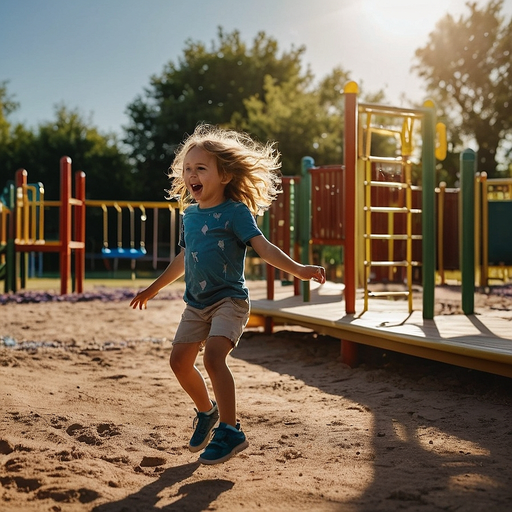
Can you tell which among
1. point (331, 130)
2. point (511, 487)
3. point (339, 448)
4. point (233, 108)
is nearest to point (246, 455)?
point (339, 448)

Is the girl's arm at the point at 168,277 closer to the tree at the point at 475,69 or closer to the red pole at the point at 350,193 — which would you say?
the red pole at the point at 350,193

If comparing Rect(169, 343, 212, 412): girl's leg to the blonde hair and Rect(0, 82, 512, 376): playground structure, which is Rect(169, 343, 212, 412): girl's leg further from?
Rect(0, 82, 512, 376): playground structure


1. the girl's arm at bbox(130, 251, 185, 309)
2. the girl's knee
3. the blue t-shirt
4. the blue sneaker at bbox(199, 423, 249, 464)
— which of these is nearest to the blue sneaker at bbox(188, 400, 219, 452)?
the blue sneaker at bbox(199, 423, 249, 464)

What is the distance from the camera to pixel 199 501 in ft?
8.92

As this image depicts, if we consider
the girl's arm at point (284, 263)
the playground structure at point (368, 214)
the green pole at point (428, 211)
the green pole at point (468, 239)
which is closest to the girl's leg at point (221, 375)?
the girl's arm at point (284, 263)

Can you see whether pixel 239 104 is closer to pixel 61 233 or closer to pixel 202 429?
pixel 61 233

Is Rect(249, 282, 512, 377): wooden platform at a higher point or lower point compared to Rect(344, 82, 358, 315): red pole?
lower

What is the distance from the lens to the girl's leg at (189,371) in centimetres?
337

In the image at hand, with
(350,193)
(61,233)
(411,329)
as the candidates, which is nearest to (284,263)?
(411,329)

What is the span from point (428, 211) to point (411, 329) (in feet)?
5.09

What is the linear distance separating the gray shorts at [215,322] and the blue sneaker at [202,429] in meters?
0.34

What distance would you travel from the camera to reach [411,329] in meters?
5.38

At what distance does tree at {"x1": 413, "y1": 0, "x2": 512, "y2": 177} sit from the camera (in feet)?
114

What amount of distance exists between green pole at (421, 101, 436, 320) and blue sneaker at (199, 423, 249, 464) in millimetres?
3506
